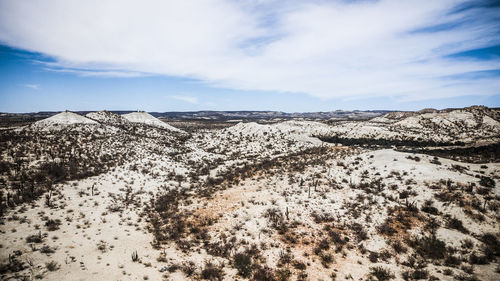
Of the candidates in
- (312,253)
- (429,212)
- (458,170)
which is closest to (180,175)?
(312,253)

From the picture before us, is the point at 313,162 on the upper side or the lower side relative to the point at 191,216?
upper

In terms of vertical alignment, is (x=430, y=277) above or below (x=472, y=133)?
below

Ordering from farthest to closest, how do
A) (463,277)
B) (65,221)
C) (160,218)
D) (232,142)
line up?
1. (232,142)
2. (160,218)
3. (65,221)
4. (463,277)

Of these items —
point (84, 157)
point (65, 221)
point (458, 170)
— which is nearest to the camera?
point (65, 221)

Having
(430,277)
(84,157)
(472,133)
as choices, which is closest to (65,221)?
(84,157)

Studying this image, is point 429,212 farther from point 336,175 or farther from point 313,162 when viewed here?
point 313,162

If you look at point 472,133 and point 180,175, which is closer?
point 180,175

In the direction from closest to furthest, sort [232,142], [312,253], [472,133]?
[312,253] < [232,142] < [472,133]

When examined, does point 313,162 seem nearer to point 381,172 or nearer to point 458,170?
point 381,172

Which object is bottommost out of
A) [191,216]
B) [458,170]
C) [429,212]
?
[191,216]
